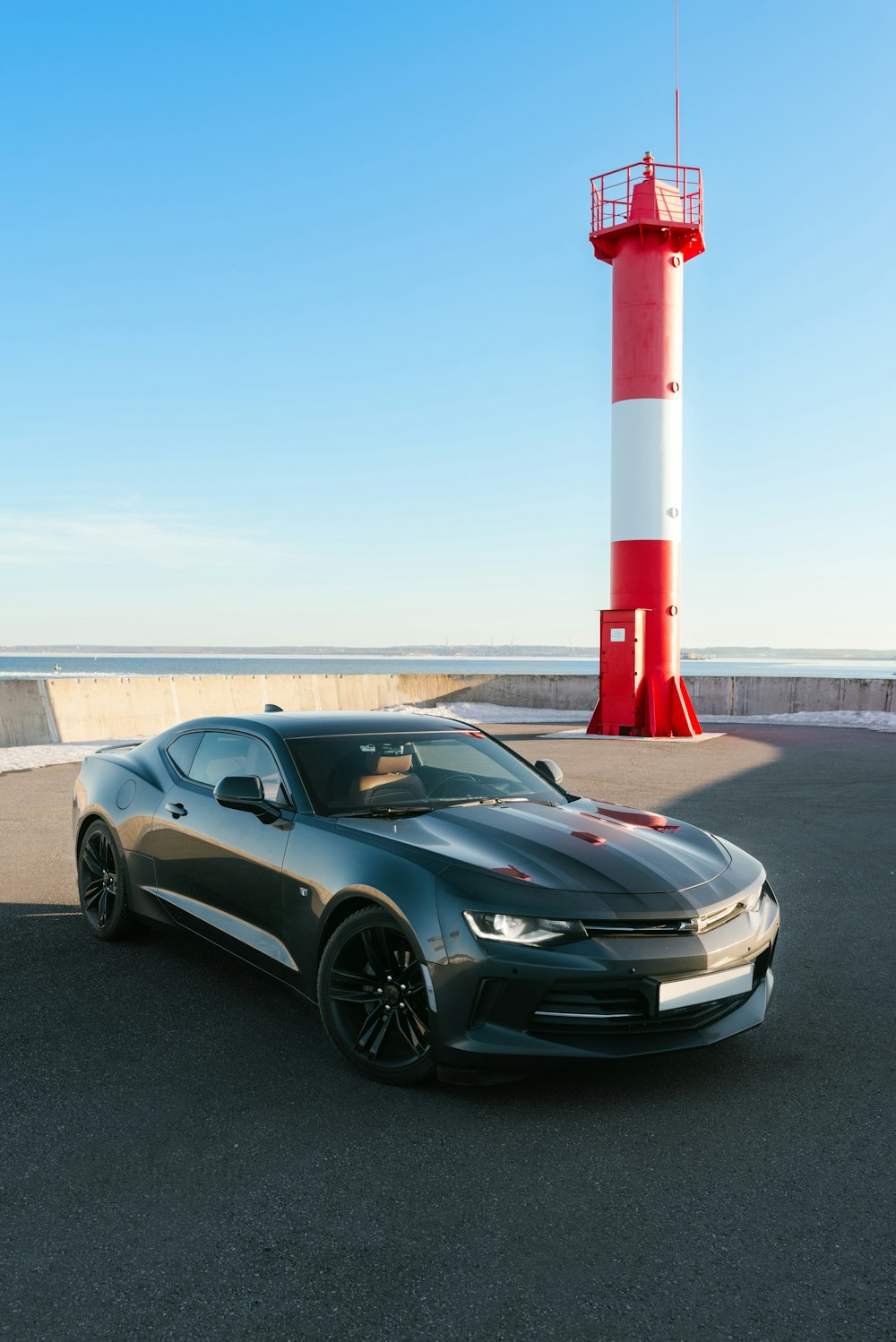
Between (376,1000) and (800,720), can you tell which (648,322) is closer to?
(800,720)

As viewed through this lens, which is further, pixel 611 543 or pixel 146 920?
pixel 611 543

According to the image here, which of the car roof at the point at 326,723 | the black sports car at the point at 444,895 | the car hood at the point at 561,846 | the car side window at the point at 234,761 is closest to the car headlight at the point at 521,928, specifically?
the black sports car at the point at 444,895

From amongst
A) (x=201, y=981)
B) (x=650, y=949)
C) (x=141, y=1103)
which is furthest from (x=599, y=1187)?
(x=201, y=981)

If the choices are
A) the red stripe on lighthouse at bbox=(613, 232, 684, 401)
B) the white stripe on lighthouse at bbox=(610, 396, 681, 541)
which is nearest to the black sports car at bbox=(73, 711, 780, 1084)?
the white stripe on lighthouse at bbox=(610, 396, 681, 541)

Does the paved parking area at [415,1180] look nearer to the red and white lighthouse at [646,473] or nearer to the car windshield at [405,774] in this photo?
the car windshield at [405,774]

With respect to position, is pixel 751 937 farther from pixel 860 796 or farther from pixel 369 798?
pixel 860 796

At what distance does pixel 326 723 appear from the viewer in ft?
17.0

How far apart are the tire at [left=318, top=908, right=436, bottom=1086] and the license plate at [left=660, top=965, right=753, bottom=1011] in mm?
862

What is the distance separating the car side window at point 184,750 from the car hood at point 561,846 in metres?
1.46

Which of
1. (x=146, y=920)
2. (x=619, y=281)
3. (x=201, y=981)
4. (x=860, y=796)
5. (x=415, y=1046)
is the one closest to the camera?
(x=415, y=1046)

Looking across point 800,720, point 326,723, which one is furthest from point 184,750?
point 800,720

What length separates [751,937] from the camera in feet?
12.8

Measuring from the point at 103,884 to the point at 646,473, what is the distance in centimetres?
1600

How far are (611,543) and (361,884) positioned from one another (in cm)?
1735
